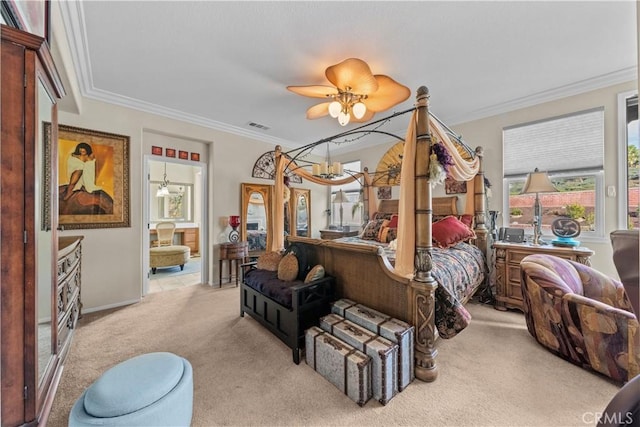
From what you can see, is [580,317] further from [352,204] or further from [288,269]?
[352,204]

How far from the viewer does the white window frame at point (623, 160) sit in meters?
2.74

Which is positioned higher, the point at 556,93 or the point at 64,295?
the point at 556,93

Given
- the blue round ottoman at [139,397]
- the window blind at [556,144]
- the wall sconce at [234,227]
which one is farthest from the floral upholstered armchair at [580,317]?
the wall sconce at [234,227]

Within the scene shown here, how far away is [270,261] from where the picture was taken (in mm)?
3012

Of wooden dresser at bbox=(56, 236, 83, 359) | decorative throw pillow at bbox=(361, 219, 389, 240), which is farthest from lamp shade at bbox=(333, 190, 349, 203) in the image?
wooden dresser at bbox=(56, 236, 83, 359)

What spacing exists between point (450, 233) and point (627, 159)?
2044 millimetres

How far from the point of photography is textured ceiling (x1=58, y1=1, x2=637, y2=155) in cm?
192

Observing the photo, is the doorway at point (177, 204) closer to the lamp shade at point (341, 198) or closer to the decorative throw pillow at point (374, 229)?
the lamp shade at point (341, 198)

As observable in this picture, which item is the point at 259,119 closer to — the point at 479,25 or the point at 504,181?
the point at 479,25

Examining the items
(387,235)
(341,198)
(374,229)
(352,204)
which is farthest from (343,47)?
(352,204)

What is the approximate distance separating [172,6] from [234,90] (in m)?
1.27

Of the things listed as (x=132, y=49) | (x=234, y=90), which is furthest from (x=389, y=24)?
(x=132, y=49)

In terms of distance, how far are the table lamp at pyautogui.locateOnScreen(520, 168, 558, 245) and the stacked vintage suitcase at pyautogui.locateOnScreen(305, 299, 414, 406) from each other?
2540 mm
